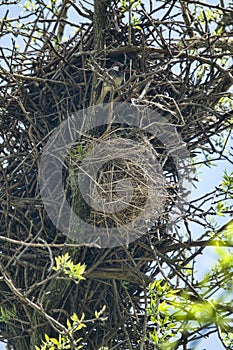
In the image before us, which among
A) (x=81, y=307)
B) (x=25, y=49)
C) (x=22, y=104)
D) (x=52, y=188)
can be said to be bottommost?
(x=81, y=307)

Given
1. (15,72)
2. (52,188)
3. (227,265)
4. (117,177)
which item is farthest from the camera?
(15,72)

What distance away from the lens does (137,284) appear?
1.66 m

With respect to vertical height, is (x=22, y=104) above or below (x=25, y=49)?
below

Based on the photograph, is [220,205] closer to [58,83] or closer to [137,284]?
[137,284]

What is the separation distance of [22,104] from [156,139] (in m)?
0.34

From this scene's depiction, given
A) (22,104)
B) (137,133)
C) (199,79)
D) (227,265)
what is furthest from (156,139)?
(227,265)

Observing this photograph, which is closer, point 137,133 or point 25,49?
point 137,133

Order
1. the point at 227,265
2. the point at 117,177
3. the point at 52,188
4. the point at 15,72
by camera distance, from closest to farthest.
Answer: the point at 227,265 < the point at 117,177 < the point at 52,188 < the point at 15,72

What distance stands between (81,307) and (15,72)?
24.1 inches

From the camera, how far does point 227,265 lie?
71cm

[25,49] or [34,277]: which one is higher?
[25,49]

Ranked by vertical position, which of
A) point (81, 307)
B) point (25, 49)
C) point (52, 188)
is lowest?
point (81, 307)

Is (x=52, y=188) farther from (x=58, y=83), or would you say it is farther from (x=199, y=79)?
(x=199, y=79)

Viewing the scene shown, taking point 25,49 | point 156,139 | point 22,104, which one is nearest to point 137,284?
point 156,139
